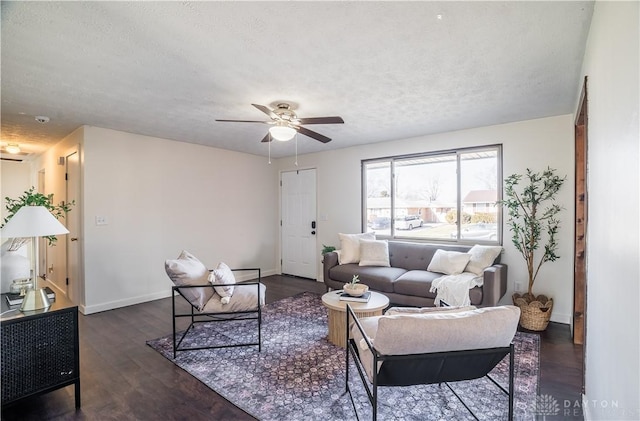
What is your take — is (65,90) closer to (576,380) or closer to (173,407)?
(173,407)

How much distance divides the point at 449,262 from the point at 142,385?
336 centimetres

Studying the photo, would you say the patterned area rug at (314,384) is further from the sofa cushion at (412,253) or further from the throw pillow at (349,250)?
the throw pillow at (349,250)

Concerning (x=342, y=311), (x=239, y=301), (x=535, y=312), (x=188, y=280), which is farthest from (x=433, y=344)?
(x=535, y=312)

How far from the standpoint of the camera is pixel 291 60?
2203 mm

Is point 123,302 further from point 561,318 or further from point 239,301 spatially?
point 561,318

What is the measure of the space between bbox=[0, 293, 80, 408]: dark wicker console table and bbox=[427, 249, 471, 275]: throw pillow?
366cm

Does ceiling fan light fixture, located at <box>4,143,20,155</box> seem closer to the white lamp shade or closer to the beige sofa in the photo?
the white lamp shade

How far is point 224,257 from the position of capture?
5.42 metres

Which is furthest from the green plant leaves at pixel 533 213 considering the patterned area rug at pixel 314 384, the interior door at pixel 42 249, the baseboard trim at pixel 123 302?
the interior door at pixel 42 249

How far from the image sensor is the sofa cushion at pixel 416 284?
11.7ft

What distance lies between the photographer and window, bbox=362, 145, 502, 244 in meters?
4.05

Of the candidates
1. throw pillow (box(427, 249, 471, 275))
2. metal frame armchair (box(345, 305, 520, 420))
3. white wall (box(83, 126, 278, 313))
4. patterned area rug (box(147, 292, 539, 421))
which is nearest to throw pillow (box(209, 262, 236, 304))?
patterned area rug (box(147, 292, 539, 421))

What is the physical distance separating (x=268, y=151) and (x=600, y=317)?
4.89m

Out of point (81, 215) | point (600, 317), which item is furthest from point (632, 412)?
point (81, 215)
